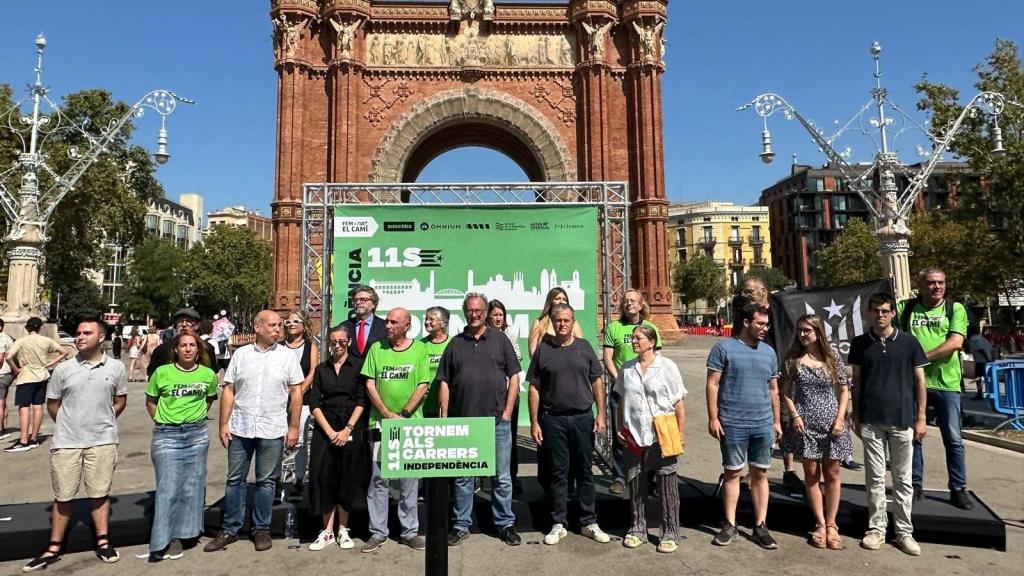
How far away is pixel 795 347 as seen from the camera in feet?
16.2

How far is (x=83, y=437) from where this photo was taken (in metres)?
4.41

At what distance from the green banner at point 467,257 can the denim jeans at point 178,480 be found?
2970 millimetres

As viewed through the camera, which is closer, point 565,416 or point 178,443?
point 178,443

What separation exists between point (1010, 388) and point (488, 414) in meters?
9.23

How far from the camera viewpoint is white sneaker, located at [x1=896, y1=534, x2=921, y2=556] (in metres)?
4.52

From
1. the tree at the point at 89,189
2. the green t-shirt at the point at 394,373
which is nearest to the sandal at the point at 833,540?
the green t-shirt at the point at 394,373

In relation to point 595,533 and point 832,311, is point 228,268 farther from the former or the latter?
point 595,533

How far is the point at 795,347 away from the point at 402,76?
856 inches

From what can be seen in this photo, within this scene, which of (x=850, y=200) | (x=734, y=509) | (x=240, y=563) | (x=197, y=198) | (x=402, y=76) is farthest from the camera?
(x=197, y=198)

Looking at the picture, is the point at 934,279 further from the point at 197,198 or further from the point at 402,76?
the point at 197,198

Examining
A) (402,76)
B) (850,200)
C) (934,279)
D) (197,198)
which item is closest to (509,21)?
(402,76)

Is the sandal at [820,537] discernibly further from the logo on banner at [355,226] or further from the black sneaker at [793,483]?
the logo on banner at [355,226]

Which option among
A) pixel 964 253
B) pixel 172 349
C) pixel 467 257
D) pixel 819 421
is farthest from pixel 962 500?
pixel 964 253

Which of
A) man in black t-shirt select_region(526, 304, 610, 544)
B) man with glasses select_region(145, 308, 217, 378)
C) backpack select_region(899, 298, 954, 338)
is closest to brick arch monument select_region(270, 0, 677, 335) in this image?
backpack select_region(899, 298, 954, 338)
